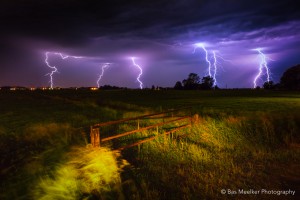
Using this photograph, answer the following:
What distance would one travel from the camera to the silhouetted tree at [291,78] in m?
111

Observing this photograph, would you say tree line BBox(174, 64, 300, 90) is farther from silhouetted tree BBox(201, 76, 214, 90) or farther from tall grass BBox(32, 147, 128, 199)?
tall grass BBox(32, 147, 128, 199)

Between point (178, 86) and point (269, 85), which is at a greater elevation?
point (178, 86)

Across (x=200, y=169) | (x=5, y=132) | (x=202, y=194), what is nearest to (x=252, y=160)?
(x=200, y=169)

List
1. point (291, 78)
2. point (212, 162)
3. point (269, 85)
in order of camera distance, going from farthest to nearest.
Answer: point (269, 85) < point (291, 78) < point (212, 162)

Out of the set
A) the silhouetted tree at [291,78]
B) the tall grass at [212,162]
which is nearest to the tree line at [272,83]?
the silhouetted tree at [291,78]

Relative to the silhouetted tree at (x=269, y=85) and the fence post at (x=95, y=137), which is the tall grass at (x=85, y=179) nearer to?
the fence post at (x=95, y=137)

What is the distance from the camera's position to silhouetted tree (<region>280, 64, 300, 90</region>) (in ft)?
363

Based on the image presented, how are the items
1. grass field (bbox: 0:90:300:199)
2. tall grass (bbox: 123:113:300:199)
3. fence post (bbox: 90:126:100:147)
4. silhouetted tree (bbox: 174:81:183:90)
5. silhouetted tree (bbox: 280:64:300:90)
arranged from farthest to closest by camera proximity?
silhouetted tree (bbox: 174:81:183:90), silhouetted tree (bbox: 280:64:300:90), fence post (bbox: 90:126:100:147), tall grass (bbox: 123:113:300:199), grass field (bbox: 0:90:300:199)

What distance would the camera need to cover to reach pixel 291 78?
374 ft

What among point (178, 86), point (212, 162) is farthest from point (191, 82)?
point (212, 162)

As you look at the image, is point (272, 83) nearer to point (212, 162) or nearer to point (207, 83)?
point (207, 83)

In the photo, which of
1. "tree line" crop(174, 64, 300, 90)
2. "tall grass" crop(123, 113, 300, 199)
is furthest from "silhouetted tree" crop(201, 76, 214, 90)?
"tall grass" crop(123, 113, 300, 199)

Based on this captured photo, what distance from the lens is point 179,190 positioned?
669 cm

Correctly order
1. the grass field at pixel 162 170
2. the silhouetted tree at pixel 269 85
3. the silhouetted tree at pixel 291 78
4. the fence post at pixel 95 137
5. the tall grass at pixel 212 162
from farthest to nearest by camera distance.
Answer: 1. the silhouetted tree at pixel 269 85
2. the silhouetted tree at pixel 291 78
3. the fence post at pixel 95 137
4. the tall grass at pixel 212 162
5. the grass field at pixel 162 170
